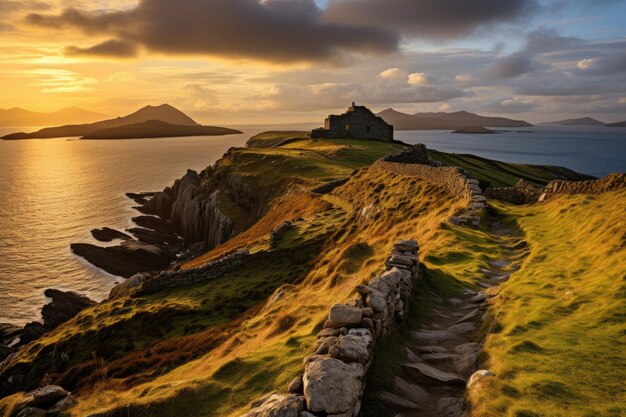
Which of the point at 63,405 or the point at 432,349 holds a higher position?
the point at 432,349

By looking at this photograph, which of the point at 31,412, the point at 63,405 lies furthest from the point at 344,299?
the point at 31,412

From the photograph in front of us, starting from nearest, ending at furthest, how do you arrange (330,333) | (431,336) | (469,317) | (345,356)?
Answer: (345,356) < (330,333) < (431,336) < (469,317)

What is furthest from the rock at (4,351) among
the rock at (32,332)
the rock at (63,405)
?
the rock at (63,405)

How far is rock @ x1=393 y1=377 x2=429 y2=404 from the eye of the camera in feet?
31.2

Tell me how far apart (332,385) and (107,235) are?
81.3m

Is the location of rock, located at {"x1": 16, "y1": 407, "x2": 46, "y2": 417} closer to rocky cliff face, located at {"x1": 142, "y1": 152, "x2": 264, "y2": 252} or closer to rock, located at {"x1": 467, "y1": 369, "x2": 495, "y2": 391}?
rock, located at {"x1": 467, "y1": 369, "x2": 495, "y2": 391}

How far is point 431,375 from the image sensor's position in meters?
10.1

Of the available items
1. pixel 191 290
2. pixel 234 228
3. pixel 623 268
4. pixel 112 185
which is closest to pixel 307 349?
pixel 623 268

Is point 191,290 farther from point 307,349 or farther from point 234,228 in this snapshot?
point 234,228

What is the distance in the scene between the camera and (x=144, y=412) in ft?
36.2

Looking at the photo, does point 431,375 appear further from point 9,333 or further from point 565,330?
point 9,333

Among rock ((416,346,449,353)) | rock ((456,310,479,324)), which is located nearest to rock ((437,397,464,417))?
rock ((416,346,449,353))

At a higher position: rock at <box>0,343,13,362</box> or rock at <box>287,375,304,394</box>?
rock at <box>287,375,304,394</box>

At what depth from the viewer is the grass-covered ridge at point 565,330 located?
852 cm
